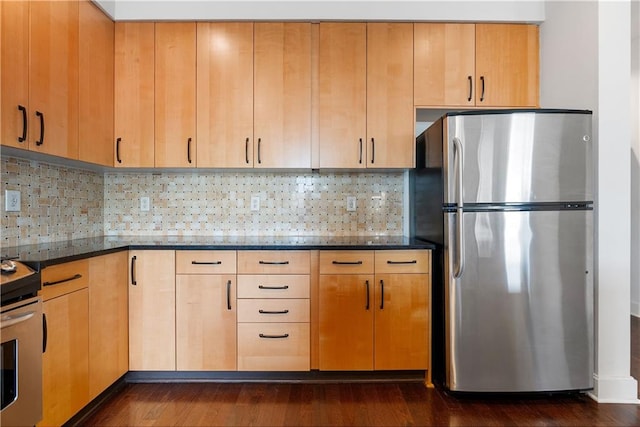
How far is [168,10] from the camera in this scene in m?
2.51

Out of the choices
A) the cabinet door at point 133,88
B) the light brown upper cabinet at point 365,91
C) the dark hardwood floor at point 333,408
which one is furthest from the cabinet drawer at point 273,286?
the cabinet door at point 133,88

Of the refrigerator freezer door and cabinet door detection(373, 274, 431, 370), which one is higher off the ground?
the refrigerator freezer door

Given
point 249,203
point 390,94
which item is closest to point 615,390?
point 390,94

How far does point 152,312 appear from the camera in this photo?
232cm

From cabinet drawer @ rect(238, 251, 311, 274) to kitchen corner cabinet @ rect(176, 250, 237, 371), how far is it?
0.08 meters

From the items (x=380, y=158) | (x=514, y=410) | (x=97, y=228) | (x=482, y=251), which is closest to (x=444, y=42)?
(x=380, y=158)

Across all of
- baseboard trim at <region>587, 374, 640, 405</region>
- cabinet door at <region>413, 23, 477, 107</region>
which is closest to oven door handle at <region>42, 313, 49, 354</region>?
cabinet door at <region>413, 23, 477, 107</region>

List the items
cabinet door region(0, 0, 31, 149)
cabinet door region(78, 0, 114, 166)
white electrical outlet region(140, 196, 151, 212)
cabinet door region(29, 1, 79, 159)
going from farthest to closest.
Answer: white electrical outlet region(140, 196, 151, 212)
cabinet door region(78, 0, 114, 166)
cabinet door region(29, 1, 79, 159)
cabinet door region(0, 0, 31, 149)

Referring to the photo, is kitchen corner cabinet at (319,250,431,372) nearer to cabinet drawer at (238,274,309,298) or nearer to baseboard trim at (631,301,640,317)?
cabinet drawer at (238,274,309,298)

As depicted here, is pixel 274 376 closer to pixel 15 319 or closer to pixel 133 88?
pixel 15 319

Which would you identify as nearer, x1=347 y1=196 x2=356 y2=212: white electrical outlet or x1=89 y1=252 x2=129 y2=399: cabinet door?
x1=89 y1=252 x2=129 y2=399: cabinet door

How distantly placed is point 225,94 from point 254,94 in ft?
0.66

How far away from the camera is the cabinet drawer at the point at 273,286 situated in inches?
91.4

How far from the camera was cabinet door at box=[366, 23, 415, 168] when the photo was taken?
254cm
